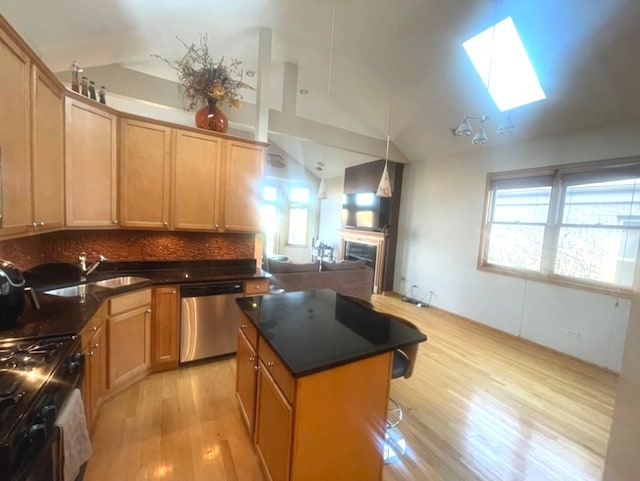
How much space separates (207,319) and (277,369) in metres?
1.62

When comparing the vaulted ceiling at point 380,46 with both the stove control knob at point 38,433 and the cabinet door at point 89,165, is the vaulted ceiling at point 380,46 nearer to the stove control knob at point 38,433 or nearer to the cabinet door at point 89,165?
the cabinet door at point 89,165

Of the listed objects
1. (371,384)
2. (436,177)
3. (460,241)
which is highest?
(436,177)

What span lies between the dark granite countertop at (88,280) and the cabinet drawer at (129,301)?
5 cm

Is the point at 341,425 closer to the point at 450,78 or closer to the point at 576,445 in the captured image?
the point at 576,445

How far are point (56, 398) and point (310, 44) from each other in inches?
168

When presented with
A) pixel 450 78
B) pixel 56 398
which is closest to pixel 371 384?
pixel 56 398

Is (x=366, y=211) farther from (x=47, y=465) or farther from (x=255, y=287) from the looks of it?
(x=47, y=465)

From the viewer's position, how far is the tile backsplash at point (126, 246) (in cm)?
217

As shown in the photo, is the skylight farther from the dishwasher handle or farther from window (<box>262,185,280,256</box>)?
window (<box>262,185,280,256</box>)

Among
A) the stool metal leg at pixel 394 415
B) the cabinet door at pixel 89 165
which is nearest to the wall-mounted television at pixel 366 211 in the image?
the stool metal leg at pixel 394 415

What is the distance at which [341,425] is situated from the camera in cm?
134

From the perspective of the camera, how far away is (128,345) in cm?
225

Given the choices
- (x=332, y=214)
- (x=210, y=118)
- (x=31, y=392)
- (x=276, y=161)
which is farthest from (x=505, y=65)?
(x=276, y=161)

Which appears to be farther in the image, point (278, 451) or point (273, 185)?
point (273, 185)
